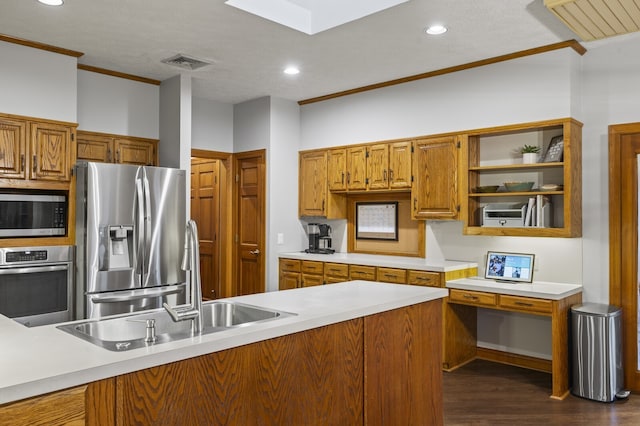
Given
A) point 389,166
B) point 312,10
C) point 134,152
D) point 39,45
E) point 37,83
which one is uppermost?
point 312,10

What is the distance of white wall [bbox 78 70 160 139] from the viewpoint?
4820mm

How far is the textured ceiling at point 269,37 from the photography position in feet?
11.3

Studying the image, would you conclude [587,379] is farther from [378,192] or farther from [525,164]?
[378,192]

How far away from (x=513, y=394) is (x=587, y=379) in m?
0.55

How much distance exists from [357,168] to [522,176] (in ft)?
5.77

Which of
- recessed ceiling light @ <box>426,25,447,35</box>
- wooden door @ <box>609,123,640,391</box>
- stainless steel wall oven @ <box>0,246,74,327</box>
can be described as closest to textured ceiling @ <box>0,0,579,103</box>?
recessed ceiling light @ <box>426,25,447,35</box>

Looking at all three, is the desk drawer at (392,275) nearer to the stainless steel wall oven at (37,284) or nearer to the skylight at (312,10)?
the skylight at (312,10)

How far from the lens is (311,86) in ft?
17.9

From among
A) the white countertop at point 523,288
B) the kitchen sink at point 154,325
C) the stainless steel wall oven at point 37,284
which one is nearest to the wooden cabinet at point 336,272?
the white countertop at point 523,288

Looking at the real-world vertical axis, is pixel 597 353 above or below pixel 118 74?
below

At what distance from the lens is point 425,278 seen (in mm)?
4539

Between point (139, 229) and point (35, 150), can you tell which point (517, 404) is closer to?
point (139, 229)

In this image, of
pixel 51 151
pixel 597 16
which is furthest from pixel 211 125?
pixel 597 16

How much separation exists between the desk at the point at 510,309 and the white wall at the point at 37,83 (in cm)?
370
